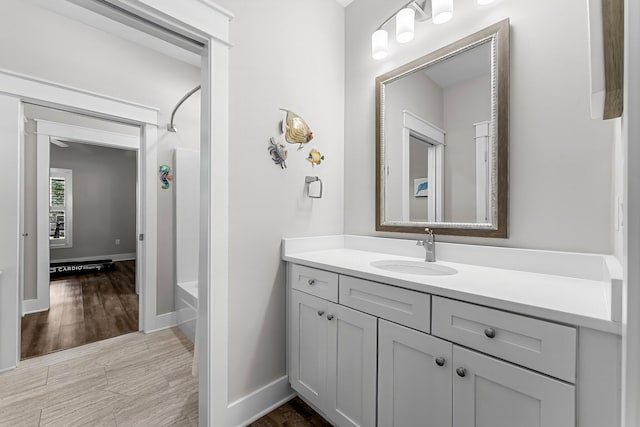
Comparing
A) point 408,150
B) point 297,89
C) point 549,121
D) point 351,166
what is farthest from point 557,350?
point 297,89

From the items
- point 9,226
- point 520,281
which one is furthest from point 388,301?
point 9,226

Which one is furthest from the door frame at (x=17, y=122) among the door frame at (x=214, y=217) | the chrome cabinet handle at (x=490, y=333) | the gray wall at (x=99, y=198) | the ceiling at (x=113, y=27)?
the gray wall at (x=99, y=198)

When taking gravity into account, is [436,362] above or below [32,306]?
above

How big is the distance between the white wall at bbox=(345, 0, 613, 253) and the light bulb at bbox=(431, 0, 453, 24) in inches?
5.0

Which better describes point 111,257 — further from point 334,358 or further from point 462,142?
point 462,142

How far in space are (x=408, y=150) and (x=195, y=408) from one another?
200 centimetres

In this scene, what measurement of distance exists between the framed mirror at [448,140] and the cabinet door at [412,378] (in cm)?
68

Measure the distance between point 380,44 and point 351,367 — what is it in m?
1.83

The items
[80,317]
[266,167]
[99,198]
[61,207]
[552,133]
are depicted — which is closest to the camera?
[552,133]

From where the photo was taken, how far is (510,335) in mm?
813

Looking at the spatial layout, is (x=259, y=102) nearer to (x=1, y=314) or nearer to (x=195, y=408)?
(x=195, y=408)

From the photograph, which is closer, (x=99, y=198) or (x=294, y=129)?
(x=294, y=129)

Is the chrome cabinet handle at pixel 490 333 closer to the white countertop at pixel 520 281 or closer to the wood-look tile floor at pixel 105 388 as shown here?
the white countertop at pixel 520 281

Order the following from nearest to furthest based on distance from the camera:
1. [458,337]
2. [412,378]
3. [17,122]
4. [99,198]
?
[458,337] → [412,378] → [17,122] → [99,198]
